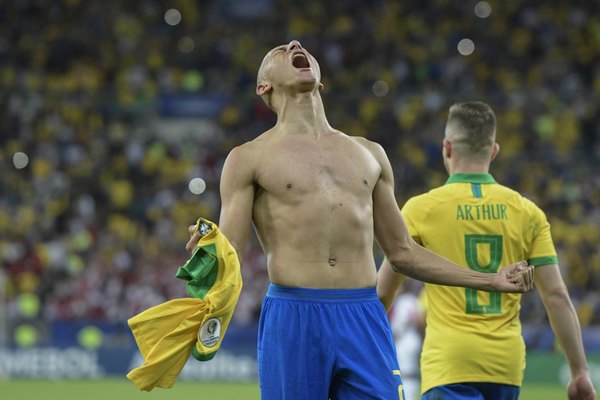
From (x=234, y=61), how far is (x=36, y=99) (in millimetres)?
4733

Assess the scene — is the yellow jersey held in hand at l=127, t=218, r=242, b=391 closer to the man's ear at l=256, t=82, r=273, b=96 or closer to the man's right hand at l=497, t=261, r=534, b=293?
the man's ear at l=256, t=82, r=273, b=96

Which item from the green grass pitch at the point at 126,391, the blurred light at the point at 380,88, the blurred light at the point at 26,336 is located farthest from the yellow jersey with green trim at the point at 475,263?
the blurred light at the point at 380,88

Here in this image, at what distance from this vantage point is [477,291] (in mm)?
5688

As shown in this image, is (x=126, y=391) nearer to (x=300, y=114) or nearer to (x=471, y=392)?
(x=471, y=392)

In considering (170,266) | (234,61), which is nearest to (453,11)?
(234,61)

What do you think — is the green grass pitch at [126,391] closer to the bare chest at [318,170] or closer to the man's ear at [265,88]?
the man's ear at [265,88]

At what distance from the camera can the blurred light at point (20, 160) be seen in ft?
78.9

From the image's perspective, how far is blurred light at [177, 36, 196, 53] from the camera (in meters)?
27.7

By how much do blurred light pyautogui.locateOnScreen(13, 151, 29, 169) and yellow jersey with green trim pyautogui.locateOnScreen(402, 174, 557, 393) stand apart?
19313 mm

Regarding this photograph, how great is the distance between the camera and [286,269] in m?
5.02

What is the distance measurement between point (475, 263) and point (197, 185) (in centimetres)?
1874

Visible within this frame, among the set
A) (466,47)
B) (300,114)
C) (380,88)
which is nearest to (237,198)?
(300,114)

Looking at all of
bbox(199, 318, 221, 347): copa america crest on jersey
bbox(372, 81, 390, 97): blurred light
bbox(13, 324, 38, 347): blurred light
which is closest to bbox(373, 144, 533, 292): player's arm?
bbox(199, 318, 221, 347): copa america crest on jersey

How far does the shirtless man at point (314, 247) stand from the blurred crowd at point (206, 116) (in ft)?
47.5
